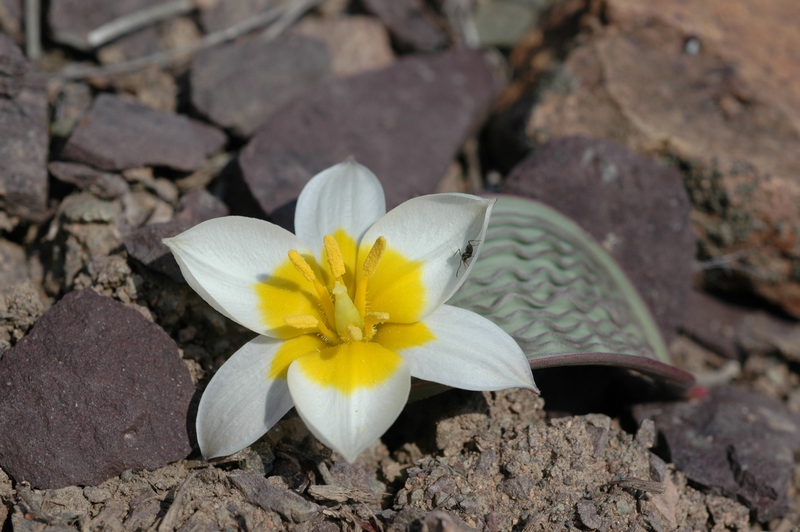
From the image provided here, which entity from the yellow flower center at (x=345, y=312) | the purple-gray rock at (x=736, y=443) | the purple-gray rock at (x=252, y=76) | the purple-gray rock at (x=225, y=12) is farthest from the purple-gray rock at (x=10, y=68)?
the purple-gray rock at (x=736, y=443)

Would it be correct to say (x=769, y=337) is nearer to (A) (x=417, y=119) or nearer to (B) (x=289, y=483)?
(A) (x=417, y=119)

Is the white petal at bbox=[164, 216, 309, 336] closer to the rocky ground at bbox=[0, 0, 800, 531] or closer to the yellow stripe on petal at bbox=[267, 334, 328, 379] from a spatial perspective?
the yellow stripe on petal at bbox=[267, 334, 328, 379]


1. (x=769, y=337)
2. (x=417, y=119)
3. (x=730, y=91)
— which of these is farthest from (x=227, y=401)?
(x=730, y=91)

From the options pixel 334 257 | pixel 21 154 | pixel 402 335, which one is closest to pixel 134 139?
pixel 21 154

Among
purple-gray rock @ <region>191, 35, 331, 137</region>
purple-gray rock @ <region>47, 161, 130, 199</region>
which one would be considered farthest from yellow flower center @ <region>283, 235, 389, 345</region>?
purple-gray rock @ <region>191, 35, 331, 137</region>

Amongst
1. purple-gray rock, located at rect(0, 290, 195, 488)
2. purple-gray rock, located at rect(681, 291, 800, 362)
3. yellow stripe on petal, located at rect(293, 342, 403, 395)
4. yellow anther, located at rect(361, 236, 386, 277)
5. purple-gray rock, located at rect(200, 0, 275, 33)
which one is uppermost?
purple-gray rock, located at rect(200, 0, 275, 33)

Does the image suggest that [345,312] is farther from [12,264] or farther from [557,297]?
[12,264]

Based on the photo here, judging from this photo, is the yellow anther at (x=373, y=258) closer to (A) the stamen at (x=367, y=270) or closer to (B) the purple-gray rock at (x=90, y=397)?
(A) the stamen at (x=367, y=270)
